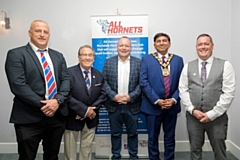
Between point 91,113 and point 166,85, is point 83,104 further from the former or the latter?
point 166,85

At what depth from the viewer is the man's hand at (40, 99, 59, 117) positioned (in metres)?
2.40

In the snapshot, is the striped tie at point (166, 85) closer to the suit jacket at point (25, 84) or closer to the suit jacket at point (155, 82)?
the suit jacket at point (155, 82)

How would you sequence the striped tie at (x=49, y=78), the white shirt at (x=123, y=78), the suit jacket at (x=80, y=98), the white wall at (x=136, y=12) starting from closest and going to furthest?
1. the striped tie at (x=49, y=78)
2. the suit jacket at (x=80, y=98)
3. the white shirt at (x=123, y=78)
4. the white wall at (x=136, y=12)

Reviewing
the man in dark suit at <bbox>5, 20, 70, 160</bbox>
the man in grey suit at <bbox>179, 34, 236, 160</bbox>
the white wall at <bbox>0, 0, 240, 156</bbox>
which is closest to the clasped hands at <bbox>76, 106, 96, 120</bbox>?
the man in dark suit at <bbox>5, 20, 70, 160</bbox>

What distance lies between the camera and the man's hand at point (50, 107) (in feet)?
7.89

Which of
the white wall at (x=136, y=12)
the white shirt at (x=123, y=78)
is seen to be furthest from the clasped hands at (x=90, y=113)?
the white wall at (x=136, y=12)

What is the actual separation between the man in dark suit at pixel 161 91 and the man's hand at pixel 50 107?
3.78 feet

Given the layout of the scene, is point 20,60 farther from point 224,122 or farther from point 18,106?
point 224,122

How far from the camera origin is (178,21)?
3.90m

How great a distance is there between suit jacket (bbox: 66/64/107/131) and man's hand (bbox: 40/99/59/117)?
12.1 inches

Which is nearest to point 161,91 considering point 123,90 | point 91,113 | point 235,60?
point 123,90

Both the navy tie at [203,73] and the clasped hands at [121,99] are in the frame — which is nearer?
the navy tie at [203,73]

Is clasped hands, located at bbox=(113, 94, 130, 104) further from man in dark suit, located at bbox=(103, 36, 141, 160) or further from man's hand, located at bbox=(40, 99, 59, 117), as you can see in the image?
man's hand, located at bbox=(40, 99, 59, 117)

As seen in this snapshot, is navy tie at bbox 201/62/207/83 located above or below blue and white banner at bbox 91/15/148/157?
below
